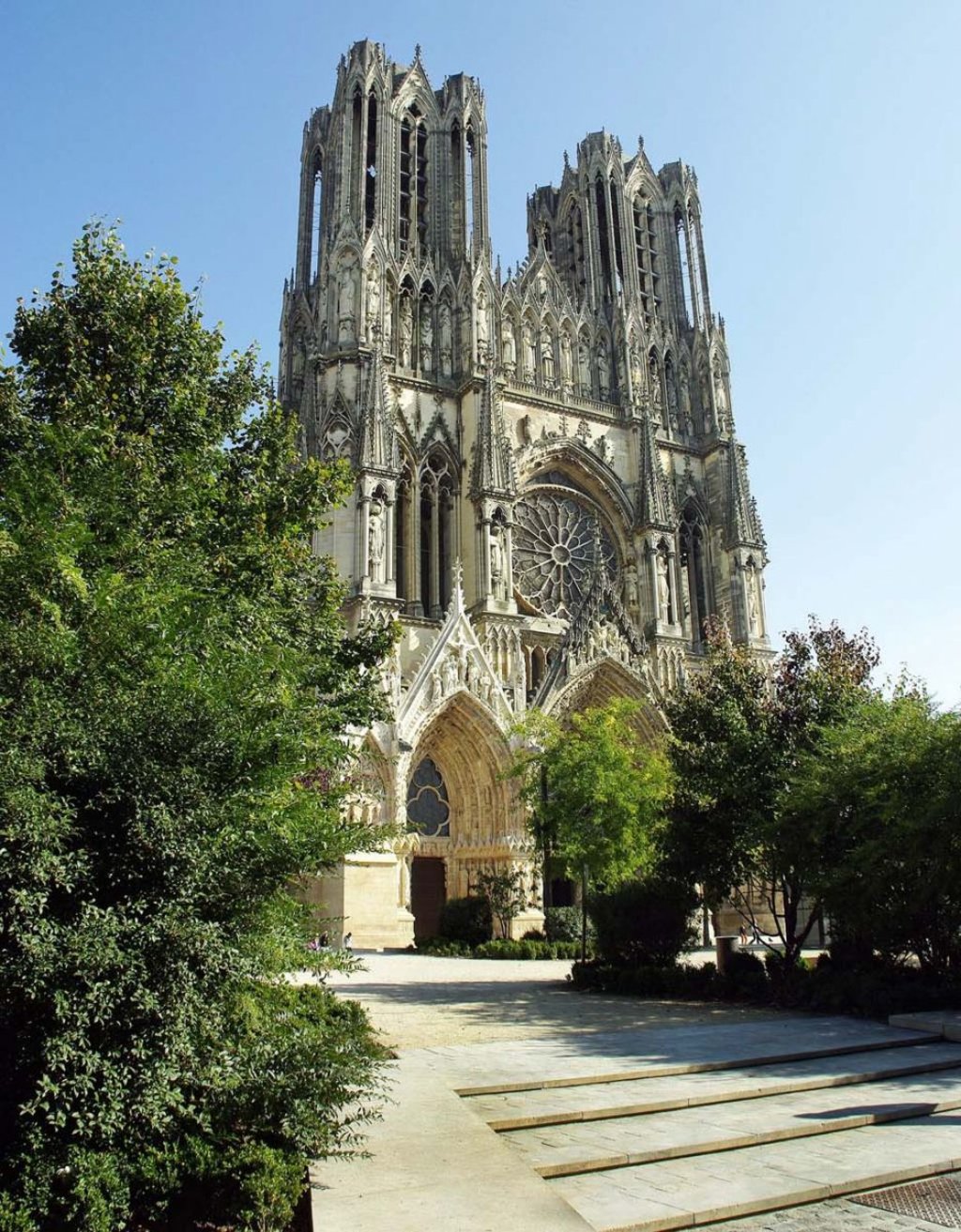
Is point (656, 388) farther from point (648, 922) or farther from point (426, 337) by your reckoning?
point (648, 922)

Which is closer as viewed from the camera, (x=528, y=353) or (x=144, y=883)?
(x=144, y=883)

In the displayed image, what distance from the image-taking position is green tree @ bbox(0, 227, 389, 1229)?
4.94 metres

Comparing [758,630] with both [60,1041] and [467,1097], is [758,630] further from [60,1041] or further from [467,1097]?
[60,1041]

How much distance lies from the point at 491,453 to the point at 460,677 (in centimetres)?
741

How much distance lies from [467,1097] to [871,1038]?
4.96m

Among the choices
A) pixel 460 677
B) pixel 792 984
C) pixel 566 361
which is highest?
pixel 566 361

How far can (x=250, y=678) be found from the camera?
6574 mm

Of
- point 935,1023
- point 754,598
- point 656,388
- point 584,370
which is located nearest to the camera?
point 935,1023

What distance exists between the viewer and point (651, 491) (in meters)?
34.2

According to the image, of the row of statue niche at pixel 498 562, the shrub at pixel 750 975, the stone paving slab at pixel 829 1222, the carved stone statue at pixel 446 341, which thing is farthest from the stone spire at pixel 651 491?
the stone paving slab at pixel 829 1222

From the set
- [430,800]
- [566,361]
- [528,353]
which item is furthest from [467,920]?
[566,361]

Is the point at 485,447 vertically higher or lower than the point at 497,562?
higher

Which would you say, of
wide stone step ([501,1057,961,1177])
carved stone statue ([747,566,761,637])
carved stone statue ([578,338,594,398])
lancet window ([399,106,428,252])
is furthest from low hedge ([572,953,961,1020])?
lancet window ([399,106,428,252])

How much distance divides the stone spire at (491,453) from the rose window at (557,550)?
1.83m
